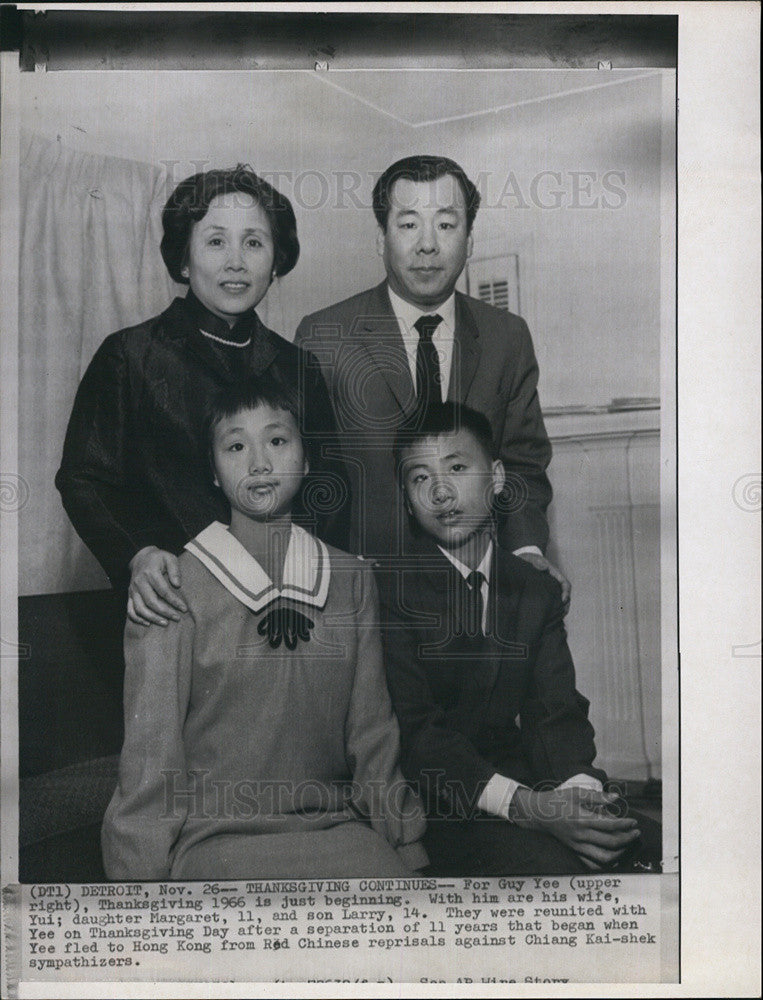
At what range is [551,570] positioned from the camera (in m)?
1.40

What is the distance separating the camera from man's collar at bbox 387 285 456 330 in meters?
1.42

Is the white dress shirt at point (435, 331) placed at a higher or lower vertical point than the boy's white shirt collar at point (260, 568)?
higher

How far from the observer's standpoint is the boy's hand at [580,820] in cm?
138

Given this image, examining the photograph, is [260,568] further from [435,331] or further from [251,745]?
[435,331]

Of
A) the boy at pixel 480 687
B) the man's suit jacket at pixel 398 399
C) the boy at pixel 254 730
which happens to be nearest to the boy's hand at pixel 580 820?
the boy at pixel 480 687

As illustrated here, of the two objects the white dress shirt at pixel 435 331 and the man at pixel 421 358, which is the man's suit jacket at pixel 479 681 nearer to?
the man at pixel 421 358

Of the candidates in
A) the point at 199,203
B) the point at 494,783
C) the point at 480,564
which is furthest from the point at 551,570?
the point at 199,203

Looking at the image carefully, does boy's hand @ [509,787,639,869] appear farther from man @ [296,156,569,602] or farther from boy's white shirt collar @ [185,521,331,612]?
boy's white shirt collar @ [185,521,331,612]

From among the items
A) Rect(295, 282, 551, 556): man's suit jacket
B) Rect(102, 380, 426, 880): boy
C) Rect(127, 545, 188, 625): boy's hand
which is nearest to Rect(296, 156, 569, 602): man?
Rect(295, 282, 551, 556): man's suit jacket

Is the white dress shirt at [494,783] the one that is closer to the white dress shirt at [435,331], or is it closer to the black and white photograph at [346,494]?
the black and white photograph at [346,494]

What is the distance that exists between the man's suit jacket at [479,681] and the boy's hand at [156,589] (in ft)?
0.98

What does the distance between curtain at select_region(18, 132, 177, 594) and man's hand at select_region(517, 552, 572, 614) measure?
65 cm

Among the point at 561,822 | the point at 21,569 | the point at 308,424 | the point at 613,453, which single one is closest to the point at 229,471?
the point at 308,424

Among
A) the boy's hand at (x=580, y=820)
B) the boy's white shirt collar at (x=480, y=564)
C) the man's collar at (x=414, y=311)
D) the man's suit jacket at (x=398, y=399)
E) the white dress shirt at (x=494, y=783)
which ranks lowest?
the boy's hand at (x=580, y=820)
